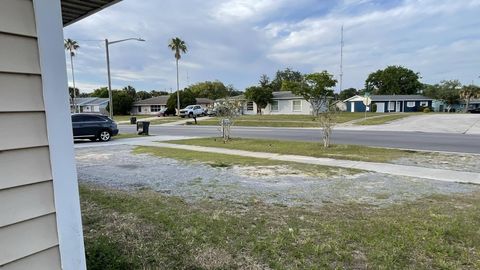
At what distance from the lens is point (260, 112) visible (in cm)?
4722

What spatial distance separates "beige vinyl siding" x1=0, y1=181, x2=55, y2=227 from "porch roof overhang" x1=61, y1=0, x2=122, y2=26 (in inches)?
77.1

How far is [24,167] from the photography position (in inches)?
65.9

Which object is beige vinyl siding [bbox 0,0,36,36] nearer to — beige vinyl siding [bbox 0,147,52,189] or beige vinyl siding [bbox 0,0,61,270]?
beige vinyl siding [bbox 0,0,61,270]

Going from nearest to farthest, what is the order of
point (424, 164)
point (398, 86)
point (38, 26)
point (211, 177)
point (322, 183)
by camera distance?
point (38, 26)
point (322, 183)
point (211, 177)
point (424, 164)
point (398, 86)

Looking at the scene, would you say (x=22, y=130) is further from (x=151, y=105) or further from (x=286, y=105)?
(x=151, y=105)

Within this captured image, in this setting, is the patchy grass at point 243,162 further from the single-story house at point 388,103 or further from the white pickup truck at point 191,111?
the single-story house at point 388,103

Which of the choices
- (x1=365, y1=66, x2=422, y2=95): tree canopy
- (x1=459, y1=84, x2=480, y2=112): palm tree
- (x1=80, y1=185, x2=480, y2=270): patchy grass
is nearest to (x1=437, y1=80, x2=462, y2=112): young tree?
(x1=459, y1=84, x2=480, y2=112): palm tree

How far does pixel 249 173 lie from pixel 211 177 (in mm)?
→ 1120

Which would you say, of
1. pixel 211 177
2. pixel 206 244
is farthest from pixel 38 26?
pixel 211 177

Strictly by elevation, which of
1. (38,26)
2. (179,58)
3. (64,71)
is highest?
(179,58)

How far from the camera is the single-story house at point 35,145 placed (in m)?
1.62

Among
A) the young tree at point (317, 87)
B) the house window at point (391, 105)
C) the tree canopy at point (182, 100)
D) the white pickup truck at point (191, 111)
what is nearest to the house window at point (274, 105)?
the young tree at point (317, 87)

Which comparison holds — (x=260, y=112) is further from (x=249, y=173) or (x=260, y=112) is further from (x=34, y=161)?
(x=34, y=161)

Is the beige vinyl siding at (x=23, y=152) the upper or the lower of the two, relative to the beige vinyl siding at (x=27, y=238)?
upper
